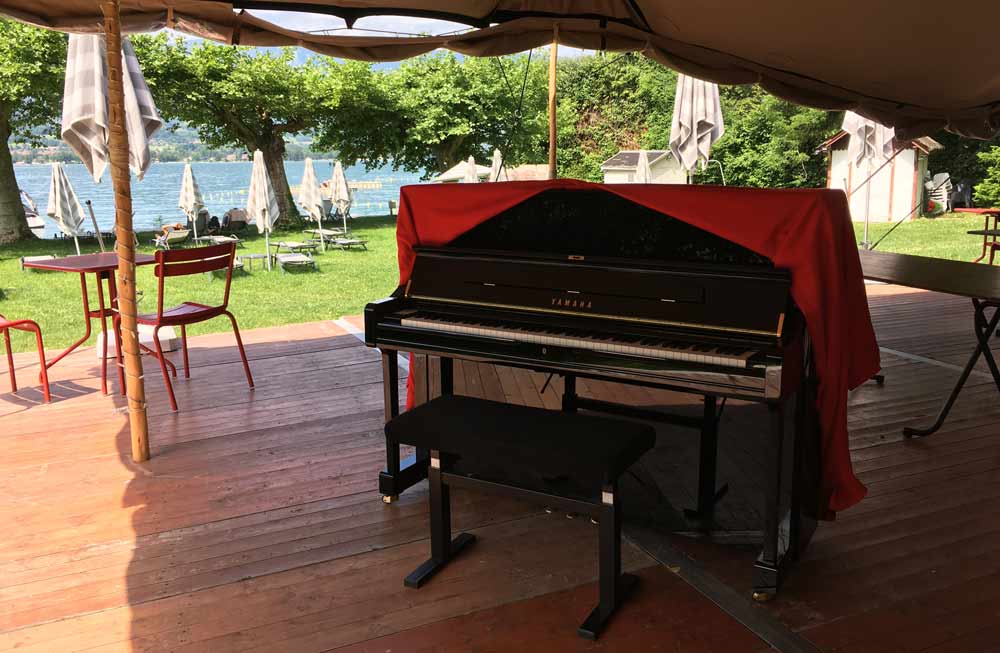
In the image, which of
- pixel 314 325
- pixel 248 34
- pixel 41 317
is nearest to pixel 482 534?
pixel 248 34

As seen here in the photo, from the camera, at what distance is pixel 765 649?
227cm

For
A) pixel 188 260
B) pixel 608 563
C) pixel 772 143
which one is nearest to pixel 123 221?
pixel 188 260

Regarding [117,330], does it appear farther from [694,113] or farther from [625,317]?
[694,113]

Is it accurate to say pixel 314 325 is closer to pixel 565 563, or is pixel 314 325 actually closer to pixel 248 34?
pixel 248 34

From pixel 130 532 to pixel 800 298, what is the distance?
2.67 meters

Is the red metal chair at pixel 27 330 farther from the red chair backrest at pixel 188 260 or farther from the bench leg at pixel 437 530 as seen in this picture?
the bench leg at pixel 437 530

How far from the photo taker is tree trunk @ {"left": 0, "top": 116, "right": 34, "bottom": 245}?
16.5 meters

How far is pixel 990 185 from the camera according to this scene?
19953 millimetres

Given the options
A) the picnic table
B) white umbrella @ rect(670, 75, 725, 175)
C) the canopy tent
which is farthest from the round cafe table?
the picnic table

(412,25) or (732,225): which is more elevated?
(412,25)

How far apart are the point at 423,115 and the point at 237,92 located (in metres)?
6.02

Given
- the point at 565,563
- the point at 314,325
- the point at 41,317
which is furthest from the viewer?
the point at 41,317

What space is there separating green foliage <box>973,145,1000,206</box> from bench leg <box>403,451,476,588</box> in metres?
21.7

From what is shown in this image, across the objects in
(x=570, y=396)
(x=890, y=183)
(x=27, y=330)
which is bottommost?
(x=570, y=396)
